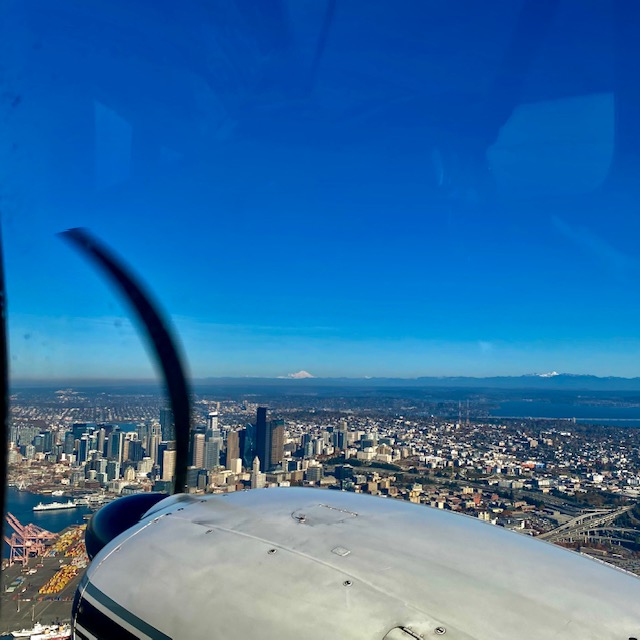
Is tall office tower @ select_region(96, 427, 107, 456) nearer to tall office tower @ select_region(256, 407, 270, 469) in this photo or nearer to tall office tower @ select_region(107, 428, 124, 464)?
tall office tower @ select_region(107, 428, 124, 464)

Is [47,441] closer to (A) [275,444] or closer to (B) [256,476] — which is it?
(B) [256,476]

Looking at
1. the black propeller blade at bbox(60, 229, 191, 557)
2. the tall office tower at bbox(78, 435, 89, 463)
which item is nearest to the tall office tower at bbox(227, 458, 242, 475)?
the tall office tower at bbox(78, 435, 89, 463)

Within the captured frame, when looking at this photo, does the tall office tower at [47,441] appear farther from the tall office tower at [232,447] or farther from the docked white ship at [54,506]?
the tall office tower at [232,447]

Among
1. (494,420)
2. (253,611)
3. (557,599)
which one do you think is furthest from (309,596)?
(494,420)

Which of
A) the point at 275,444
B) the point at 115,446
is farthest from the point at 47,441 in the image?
the point at 275,444

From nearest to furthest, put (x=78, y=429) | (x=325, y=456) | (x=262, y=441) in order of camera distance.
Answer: (x=78, y=429), (x=262, y=441), (x=325, y=456)

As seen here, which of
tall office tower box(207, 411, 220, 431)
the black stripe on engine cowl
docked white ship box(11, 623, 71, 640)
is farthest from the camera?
tall office tower box(207, 411, 220, 431)

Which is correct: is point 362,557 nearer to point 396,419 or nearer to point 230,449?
point 230,449
